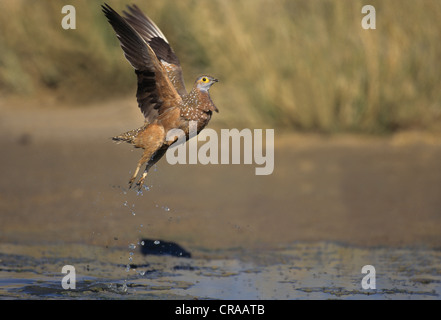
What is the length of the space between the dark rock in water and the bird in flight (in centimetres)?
155

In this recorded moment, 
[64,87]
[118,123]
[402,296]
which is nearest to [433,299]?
[402,296]

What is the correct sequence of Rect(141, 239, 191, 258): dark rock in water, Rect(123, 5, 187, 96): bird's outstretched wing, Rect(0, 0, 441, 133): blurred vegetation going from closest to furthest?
Rect(123, 5, 187, 96): bird's outstretched wing, Rect(141, 239, 191, 258): dark rock in water, Rect(0, 0, 441, 133): blurred vegetation

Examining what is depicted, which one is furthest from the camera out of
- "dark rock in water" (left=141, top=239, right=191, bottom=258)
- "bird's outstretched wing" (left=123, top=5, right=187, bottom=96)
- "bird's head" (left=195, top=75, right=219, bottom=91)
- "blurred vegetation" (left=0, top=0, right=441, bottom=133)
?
"blurred vegetation" (left=0, top=0, right=441, bottom=133)

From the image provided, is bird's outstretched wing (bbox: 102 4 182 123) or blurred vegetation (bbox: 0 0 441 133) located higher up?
blurred vegetation (bbox: 0 0 441 133)

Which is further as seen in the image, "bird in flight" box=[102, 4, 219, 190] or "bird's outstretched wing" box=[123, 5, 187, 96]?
"bird's outstretched wing" box=[123, 5, 187, 96]

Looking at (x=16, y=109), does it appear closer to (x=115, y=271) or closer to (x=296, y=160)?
(x=296, y=160)

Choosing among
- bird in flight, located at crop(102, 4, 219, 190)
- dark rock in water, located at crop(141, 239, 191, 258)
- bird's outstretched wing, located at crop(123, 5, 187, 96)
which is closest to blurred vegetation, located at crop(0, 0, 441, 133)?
dark rock in water, located at crop(141, 239, 191, 258)

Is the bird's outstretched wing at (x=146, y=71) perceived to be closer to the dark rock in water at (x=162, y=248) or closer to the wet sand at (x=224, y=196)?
the wet sand at (x=224, y=196)

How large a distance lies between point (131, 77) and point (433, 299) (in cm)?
991

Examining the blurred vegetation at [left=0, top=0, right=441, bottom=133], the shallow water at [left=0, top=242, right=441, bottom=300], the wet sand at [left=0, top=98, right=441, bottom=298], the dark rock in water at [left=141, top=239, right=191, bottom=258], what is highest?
the blurred vegetation at [left=0, top=0, right=441, bottom=133]

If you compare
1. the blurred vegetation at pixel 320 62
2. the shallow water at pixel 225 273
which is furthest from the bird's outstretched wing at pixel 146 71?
the blurred vegetation at pixel 320 62

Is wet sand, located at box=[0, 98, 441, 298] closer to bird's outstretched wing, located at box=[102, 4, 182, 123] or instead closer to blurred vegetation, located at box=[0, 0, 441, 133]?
blurred vegetation, located at box=[0, 0, 441, 133]

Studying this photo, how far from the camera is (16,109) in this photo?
15.7m

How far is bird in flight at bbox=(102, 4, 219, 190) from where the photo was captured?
19.8 feet
